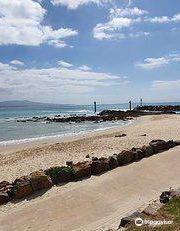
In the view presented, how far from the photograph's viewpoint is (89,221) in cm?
847

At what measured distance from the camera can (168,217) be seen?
7.07 metres

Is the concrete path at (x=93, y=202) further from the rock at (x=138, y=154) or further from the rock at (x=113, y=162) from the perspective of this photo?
the rock at (x=138, y=154)

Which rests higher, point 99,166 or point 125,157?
point 125,157

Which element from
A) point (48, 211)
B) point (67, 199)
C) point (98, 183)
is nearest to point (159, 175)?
point (98, 183)

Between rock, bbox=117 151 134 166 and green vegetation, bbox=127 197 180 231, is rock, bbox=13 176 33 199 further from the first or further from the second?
green vegetation, bbox=127 197 180 231

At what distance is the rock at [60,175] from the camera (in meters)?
11.7

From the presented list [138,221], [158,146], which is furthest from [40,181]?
[158,146]

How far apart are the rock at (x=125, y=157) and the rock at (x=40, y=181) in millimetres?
3648

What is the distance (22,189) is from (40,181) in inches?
27.8

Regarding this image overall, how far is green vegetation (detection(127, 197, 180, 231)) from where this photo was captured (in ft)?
21.2

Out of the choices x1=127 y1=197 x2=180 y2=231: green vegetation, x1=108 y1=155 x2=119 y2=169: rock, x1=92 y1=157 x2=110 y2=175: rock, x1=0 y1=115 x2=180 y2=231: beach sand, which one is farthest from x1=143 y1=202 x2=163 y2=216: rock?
x1=108 y1=155 x2=119 y2=169: rock

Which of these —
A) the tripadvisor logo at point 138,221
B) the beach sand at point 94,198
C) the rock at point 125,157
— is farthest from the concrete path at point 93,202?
the tripadvisor logo at point 138,221

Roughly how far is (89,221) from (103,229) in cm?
77

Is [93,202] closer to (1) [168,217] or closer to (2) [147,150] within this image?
(1) [168,217]
